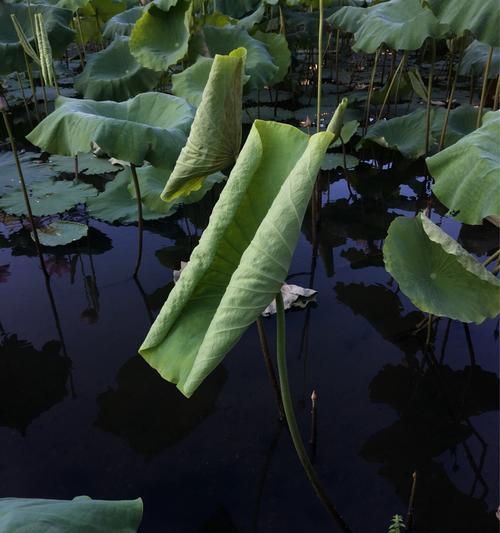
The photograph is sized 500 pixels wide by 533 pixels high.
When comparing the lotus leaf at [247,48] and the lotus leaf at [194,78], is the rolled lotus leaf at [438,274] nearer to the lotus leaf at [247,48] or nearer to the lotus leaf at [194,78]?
the lotus leaf at [194,78]

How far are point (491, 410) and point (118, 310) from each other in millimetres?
1496

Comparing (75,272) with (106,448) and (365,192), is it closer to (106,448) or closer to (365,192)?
(106,448)

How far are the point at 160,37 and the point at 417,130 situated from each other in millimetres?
1904

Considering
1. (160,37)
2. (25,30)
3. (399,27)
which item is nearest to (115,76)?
(160,37)

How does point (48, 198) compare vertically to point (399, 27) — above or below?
below

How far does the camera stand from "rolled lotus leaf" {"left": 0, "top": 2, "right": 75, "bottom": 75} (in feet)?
12.0

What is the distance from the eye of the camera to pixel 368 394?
1662 millimetres

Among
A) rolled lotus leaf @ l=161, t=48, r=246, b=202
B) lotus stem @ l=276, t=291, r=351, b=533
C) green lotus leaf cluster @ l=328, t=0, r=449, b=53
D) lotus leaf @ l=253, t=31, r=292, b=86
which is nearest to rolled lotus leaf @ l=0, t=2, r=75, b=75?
lotus leaf @ l=253, t=31, r=292, b=86

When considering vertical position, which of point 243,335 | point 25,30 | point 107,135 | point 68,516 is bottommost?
point 243,335

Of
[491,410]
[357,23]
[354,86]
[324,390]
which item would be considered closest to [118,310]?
[324,390]

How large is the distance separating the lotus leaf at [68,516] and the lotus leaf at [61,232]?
170cm

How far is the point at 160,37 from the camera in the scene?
134 inches

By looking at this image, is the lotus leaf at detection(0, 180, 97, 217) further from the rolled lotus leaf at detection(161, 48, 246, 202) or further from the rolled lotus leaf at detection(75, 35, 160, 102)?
the rolled lotus leaf at detection(161, 48, 246, 202)

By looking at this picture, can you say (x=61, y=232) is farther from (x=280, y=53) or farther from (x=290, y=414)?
(x=280, y=53)
